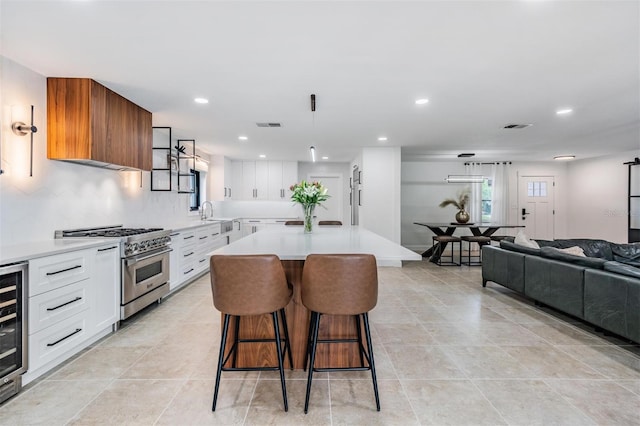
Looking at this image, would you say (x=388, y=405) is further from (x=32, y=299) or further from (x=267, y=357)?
(x=32, y=299)

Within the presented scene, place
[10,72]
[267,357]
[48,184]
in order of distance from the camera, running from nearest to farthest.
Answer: [267,357], [10,72], [48,184]

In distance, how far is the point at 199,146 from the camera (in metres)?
6.42

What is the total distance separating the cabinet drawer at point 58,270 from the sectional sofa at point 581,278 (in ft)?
14.8

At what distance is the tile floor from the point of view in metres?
1.89

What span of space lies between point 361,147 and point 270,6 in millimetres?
4650

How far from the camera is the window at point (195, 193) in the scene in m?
6.48

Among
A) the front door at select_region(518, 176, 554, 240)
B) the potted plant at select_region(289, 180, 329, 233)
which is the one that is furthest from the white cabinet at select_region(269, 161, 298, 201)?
the front door at select_region(518, 176, 554, 240)

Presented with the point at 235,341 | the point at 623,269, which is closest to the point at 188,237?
the point at 235,341

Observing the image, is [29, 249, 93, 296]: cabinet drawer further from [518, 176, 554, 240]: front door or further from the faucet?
[518, 176, 554, 240]: front door

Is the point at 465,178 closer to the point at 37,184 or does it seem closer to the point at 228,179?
the point at 228,179

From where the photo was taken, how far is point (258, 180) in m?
8.14

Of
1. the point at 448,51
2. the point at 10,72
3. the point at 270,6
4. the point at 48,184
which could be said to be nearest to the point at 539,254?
the point at 448,51

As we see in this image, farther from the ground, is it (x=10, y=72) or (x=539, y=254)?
(x=10, y=72)

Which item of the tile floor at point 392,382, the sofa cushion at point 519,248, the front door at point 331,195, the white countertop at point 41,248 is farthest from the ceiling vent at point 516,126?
the white countertop at point 41,248
